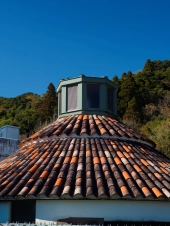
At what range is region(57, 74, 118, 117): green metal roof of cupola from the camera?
14867 mm

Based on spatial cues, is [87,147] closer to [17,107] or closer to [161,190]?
[161,190]

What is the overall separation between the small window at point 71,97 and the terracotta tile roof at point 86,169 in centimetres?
200

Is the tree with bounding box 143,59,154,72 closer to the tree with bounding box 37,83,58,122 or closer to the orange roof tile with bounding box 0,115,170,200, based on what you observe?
the tree with bounding box 37,83,58,122

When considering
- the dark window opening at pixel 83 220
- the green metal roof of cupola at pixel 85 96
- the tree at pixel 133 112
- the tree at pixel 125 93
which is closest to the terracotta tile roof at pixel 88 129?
the green metal roof of cupola at pixel 85 96

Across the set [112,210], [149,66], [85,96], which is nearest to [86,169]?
[112,210]

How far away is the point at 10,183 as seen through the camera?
988 centimetres

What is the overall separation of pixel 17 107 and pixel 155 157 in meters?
57.5

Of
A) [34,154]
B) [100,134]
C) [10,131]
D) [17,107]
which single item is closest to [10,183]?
[34,154]

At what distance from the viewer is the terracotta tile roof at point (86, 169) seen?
9.03m

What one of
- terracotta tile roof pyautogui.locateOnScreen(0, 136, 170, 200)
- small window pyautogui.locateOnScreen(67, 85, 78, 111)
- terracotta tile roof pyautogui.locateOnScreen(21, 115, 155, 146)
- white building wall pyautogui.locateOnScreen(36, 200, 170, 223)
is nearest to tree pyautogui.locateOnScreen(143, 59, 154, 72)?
small window pyautogui.locateOnScreen(67, 85, 78, 111)

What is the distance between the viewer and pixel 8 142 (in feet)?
90.1

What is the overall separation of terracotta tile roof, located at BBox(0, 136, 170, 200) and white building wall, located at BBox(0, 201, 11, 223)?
528mm

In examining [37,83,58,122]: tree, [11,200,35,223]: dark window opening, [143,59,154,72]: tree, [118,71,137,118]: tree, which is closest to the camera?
[11,200,35,223]: dark window opening

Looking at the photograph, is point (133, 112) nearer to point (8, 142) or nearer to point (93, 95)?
point (8, 142)
